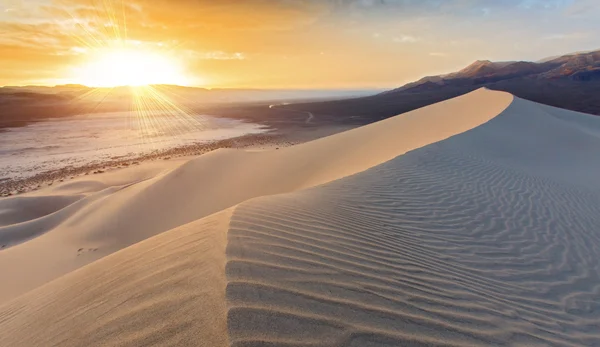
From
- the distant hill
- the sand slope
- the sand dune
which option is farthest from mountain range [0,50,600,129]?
the sand dune

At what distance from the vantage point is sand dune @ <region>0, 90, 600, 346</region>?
1.83m

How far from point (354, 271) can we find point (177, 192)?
29.2ft

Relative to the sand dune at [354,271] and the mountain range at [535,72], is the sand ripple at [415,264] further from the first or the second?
the mountain range at [535,72]

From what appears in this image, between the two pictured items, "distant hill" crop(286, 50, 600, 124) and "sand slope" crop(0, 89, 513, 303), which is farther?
"distant hill" crop(286, 50, 600, 124)

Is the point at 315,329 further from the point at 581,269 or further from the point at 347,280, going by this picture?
the point at 581,269

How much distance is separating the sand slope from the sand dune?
14 centimetres

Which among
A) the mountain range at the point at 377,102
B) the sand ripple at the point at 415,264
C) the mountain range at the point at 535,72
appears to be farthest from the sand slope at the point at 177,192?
the mountain range at the point at 535,72

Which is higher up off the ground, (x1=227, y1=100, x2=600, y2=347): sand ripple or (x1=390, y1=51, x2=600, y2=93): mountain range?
(x1=390, y1=51, x2=600, y2=93): mountain range

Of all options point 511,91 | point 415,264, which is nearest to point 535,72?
point 511,91

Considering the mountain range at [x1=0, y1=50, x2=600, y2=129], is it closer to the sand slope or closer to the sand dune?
the sand slope

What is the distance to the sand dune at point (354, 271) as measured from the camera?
72.1 inches

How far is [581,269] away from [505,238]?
0.79 metres

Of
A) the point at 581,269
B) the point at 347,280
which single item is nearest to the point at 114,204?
the point at 347,280

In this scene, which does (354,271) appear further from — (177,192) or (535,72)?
(535,72)
